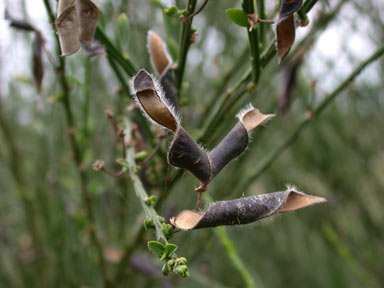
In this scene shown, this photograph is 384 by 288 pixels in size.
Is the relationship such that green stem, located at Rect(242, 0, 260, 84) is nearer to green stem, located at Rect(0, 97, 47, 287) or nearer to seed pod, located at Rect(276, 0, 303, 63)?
seed pod, located at Rect(276, 0, 303, 63)

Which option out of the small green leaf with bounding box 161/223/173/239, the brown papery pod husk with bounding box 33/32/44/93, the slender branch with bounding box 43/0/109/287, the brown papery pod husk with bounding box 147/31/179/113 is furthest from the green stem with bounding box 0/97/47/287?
the small green leaf with bounding box 161/223/173/239

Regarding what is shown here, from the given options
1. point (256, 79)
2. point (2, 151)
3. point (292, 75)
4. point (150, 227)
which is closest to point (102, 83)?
point (2, 151)

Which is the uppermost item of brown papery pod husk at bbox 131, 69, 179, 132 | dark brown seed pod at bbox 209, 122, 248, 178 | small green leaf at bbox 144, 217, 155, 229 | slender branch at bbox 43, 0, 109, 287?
brown papery pod husk at bbox 131, 69, 179, 132

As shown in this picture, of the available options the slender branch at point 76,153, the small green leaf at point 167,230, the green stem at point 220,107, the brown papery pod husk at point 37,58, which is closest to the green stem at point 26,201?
the slender branch at point 76,153

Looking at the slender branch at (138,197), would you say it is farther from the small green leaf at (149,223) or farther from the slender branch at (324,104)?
the slender branch at (324,104)

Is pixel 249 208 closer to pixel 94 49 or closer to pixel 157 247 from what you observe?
pixel 157 247

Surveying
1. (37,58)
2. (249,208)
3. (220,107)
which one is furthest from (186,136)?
(37,58)
